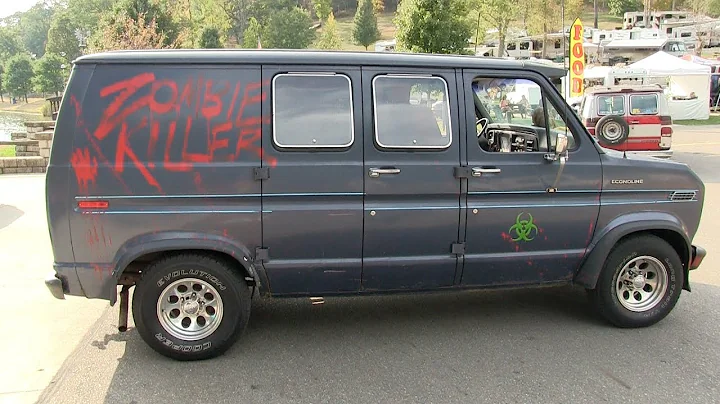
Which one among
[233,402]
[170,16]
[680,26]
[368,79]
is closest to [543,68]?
[368,79]

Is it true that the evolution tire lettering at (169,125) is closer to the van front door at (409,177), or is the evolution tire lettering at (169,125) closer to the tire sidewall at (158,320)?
the tire sidewall at (158,320)

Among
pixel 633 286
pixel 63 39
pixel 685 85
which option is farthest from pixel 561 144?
pixel 63 39

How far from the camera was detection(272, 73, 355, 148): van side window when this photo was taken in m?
3.78

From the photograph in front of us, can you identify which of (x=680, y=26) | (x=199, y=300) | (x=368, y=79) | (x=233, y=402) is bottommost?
(x=233, y=402)

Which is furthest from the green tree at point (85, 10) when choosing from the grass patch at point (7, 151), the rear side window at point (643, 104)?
the rear side window at point (643, 104)

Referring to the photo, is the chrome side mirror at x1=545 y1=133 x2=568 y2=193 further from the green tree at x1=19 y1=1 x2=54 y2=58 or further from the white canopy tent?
the green tree at x1=19 y1=1 x2=54 y2=58

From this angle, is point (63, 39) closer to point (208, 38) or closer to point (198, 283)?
point (208, 38)

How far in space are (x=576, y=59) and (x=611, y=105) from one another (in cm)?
251

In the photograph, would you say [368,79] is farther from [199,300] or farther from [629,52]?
[629,52]

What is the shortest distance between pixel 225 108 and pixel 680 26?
92573 mm

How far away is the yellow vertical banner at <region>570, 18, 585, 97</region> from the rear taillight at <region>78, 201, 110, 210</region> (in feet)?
45.3

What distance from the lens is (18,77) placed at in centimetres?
6988

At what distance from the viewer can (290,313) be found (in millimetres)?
4793

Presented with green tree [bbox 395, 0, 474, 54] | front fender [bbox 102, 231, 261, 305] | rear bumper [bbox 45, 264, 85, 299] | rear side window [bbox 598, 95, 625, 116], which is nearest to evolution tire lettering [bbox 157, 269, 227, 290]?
front fender [bbox 102, 231, 261, 305]
